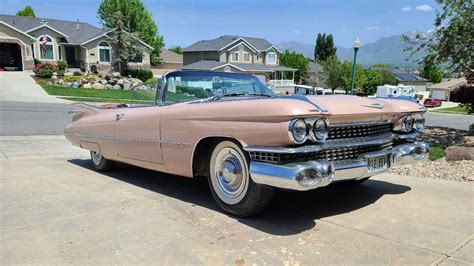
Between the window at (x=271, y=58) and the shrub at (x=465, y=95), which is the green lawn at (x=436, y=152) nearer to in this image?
the shrub at (x=465, y=95)

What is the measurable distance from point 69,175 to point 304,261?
405cm

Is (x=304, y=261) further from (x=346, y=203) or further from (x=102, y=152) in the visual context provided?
(x=102, y=152)

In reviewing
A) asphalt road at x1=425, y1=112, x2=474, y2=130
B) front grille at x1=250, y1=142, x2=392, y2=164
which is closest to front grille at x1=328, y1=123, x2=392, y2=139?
front grille at x1=250, y1=142, x2=392, y2=164

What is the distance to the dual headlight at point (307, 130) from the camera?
3283 mm

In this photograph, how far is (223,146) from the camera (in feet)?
12.9

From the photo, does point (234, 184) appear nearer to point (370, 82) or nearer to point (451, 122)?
point (451, 122)

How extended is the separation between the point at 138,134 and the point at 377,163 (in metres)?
2.72

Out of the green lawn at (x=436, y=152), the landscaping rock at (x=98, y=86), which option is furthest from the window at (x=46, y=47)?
the green lawn at (x=436, y=152)

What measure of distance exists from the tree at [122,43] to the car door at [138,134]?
135 feet

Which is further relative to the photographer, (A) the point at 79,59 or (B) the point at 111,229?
(A) the point at 79,59

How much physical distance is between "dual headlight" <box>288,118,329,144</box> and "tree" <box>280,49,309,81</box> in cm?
6543

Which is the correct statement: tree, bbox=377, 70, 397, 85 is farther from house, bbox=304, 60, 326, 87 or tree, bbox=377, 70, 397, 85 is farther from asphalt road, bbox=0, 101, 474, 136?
asphalt road, bbox=0, 101, 474, 136

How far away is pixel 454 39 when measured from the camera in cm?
1078

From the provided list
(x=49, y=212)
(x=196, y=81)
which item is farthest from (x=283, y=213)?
(x=49, y=212)
